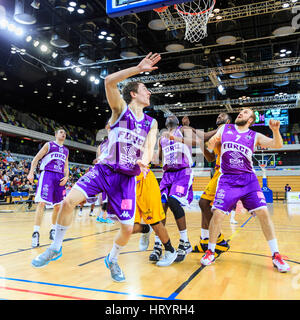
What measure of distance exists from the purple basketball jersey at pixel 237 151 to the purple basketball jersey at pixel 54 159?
9.38 feet

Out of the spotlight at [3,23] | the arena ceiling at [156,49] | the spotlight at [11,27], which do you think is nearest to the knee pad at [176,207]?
the arena ceiling at [156,49]

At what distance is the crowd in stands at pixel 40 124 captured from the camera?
78.3ft

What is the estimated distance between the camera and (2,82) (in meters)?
20.0

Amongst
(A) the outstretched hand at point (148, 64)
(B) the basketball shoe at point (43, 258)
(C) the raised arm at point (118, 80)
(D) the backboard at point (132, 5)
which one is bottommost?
(B) the basketball shoe at point (43, 258)

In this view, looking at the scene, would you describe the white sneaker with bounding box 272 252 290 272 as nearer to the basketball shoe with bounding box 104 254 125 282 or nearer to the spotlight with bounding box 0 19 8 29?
the basketball shoe with bounding box 104 254 125 282

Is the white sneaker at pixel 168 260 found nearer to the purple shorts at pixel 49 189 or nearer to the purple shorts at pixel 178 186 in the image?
the purple shorts at pixel 178 186

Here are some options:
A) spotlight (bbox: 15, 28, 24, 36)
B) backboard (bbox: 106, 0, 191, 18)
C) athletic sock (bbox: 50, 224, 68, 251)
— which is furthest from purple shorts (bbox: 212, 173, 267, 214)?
spotlight (bbox: 15, 28, 24, 36)

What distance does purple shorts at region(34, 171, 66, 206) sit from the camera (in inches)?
185

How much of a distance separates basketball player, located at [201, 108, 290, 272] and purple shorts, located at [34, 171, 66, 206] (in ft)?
8.91

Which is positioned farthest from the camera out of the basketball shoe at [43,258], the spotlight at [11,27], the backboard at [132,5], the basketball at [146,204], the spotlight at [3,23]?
the spotlight at [11,27]

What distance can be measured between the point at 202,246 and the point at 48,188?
2.67m

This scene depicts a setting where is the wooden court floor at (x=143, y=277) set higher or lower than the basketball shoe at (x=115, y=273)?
lower

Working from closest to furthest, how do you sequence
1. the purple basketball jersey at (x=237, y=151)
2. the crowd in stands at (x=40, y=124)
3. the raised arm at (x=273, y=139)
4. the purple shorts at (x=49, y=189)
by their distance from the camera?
the raised arm at (x=273, y=139)
the purple basketball jersey at (x=237, y=151)
the purple shorts at (x=49, y=189)
the crowd in stands at (x=40, y=124)

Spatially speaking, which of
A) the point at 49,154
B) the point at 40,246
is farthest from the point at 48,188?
the point at 40,246
